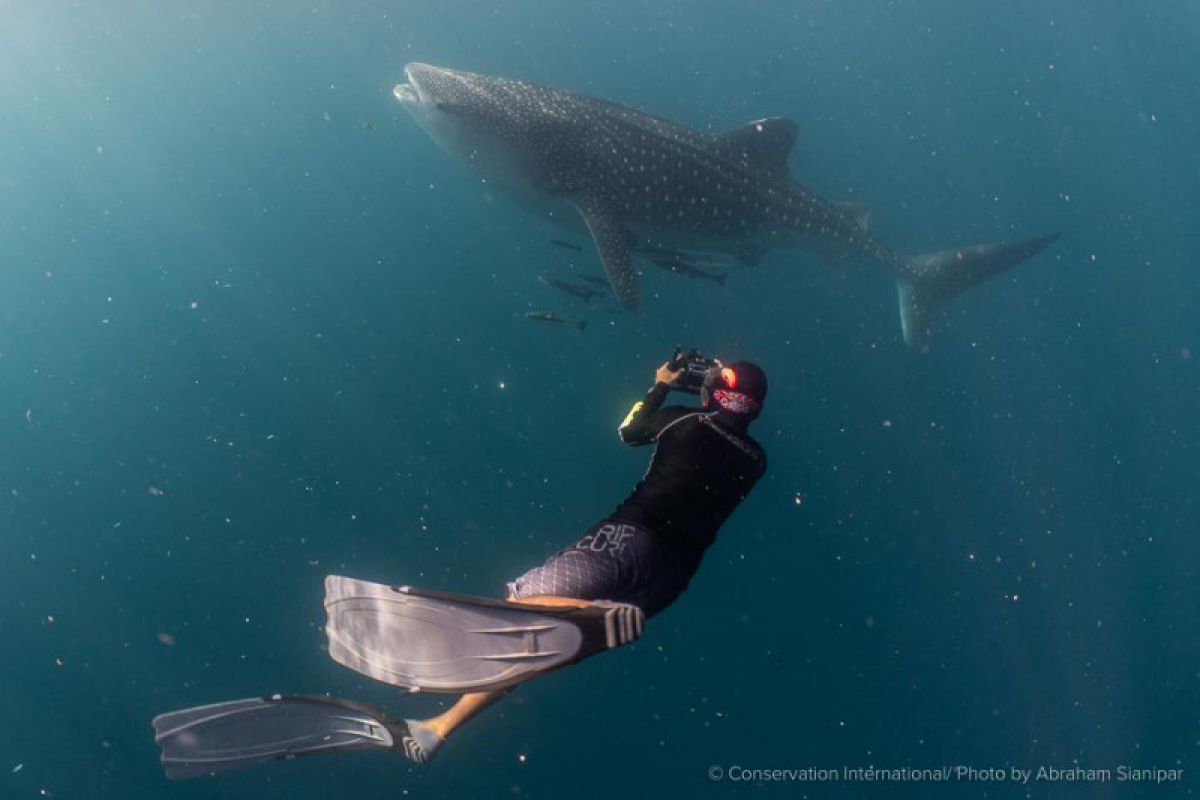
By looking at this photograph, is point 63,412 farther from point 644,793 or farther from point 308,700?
point 308,700

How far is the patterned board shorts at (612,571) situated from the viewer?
3.49 m

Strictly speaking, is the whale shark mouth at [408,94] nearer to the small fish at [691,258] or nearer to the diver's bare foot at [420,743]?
the small fish at [691,258]

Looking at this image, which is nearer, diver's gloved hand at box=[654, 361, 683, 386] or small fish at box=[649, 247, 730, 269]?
diver's gloved hand at box=[654, 361, 683, 386]

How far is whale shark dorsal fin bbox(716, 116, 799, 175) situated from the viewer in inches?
319

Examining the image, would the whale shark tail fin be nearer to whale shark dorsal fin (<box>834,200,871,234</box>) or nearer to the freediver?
whale shark dorsal fin (<box>834,200,871,234</box>)

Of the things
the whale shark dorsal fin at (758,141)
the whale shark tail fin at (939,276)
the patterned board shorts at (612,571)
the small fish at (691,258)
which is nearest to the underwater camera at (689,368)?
the patterned board shorts at (612,571)

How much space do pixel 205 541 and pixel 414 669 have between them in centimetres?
835

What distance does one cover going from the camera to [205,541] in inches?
388

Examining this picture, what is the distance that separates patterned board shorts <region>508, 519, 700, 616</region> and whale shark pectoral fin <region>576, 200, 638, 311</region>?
4.34 m

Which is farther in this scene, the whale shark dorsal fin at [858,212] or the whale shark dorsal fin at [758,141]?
the whale shark dorsal fin at [858,212]

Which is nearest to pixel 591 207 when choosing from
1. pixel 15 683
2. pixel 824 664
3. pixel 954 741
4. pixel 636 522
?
pixel 636 522

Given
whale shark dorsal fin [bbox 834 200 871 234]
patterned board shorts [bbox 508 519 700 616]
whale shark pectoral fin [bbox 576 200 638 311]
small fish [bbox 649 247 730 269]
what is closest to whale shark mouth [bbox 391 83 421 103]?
whale shark pectoral fin [bbox 576 200 638 311]

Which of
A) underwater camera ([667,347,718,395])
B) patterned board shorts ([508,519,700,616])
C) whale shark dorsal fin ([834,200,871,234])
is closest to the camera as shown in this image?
patterned board shorts ([508,519,700,616])

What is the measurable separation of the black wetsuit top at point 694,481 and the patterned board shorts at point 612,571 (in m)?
0.09
